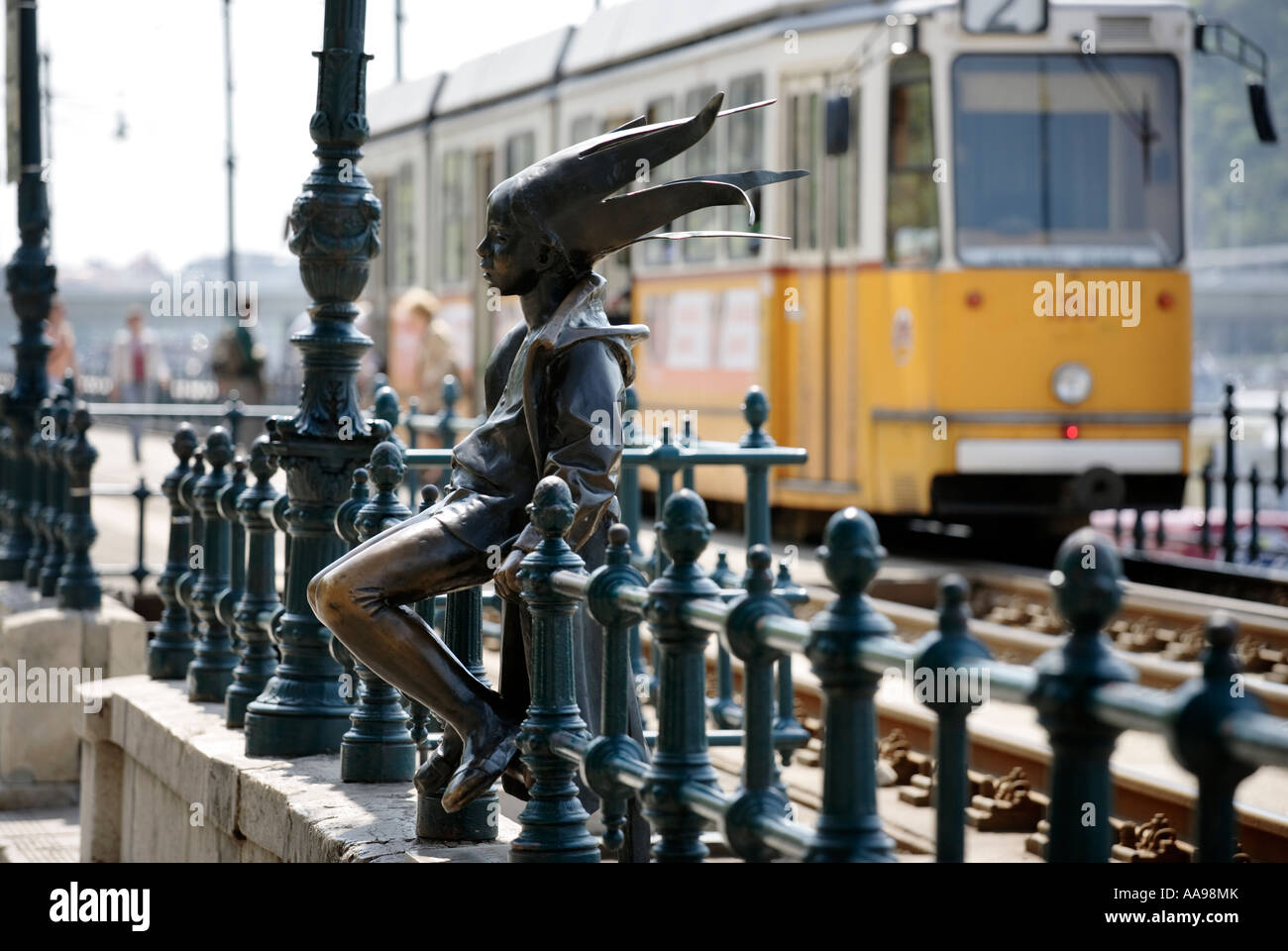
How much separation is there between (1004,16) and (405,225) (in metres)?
9.39

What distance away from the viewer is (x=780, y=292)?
48.0 ft

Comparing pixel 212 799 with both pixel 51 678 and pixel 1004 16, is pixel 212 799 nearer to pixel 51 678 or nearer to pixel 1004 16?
pixel 51 678

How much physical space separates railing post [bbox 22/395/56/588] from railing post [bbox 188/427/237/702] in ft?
11.1

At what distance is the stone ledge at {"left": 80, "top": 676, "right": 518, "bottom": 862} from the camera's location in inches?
191

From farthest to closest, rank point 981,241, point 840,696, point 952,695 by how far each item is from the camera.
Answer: point 981,241, point 840,696, point 952,695

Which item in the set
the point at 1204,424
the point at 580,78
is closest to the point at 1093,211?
the point at 580,78

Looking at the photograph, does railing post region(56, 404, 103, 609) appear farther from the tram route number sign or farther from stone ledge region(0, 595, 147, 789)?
the tram route number sign

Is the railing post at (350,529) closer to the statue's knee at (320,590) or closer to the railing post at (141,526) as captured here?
the statue's knee at (320,590)

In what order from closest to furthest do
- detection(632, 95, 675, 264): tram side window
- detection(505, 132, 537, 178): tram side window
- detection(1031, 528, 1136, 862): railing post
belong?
1. detection(1031, 528, 1136, 862): railing post
2. detection(632, 95, 675, 264): tram side window
3. detection(505, 132, 537, 178): tram side window

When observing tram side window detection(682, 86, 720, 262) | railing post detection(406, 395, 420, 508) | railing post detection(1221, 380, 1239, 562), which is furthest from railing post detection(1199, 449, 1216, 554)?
railing post detection(406, 395, 420, 508)

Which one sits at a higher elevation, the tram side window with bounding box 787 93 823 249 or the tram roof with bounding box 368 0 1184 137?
the tram roof with bounding box 368 0 1184 137

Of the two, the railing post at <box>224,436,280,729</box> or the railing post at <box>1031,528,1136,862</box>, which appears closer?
the railing post at <box>1031,528,1136,862</box>
